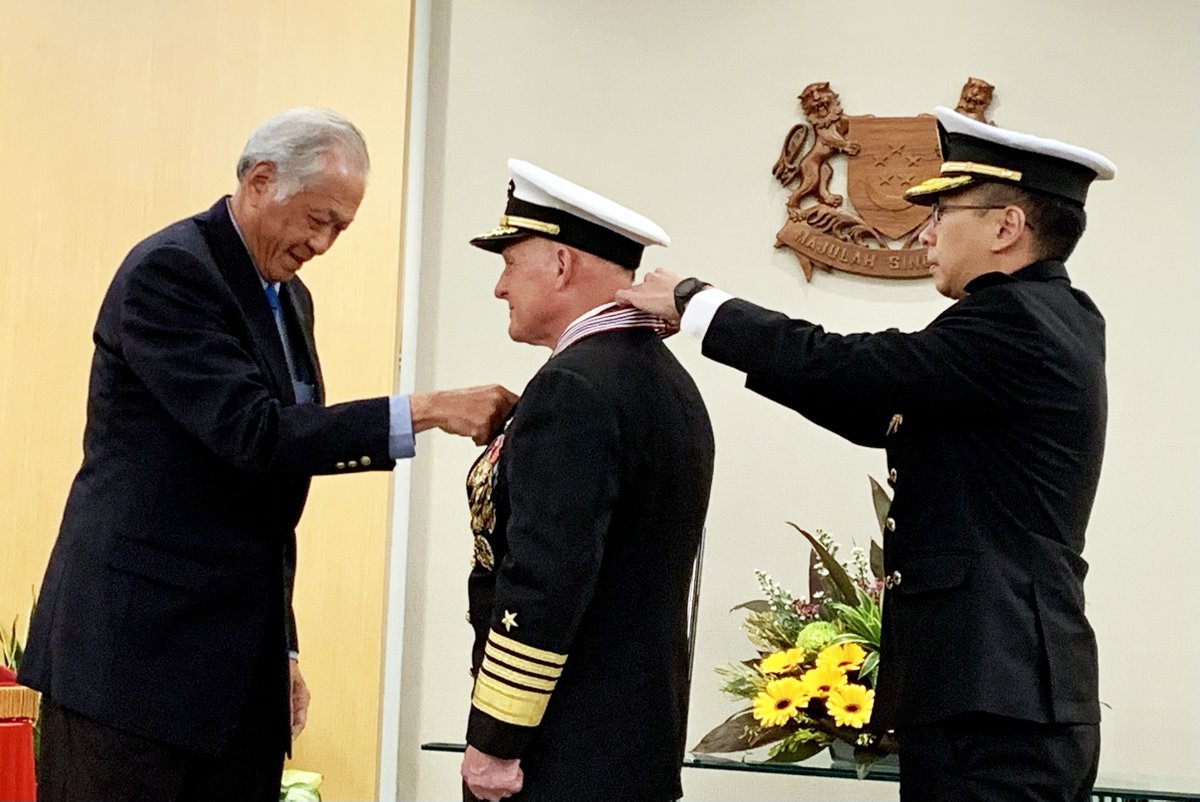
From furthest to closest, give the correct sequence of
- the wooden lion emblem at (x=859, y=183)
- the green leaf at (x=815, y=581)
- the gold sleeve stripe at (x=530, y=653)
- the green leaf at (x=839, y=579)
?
the wooden lion emblem at (x=859, y=183), the green leaf at (x=815, y=581), the green leaf at (x=839, y=579), the gold sleeve stripe at (x=530, y=653)

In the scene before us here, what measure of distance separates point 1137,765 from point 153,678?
2.42m

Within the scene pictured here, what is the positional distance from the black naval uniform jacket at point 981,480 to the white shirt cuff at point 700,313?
47 millimetres

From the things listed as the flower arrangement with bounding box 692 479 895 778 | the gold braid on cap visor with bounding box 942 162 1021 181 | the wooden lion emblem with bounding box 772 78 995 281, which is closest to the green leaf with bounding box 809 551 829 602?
the flower arrangement with bounding box 692 479 895 778

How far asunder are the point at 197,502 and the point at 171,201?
5.92ft

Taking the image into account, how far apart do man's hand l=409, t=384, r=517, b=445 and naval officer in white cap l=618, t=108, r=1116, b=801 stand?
11.2 inches

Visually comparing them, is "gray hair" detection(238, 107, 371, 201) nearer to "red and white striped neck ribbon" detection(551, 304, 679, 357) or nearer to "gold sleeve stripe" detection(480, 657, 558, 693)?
"red and white striped neck ribbon" detection(551, 304, 679, 357)

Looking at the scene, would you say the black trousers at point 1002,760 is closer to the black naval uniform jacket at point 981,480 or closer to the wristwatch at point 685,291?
the black naval uniform jacket at point 981,480

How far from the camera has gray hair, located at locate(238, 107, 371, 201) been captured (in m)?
2.10

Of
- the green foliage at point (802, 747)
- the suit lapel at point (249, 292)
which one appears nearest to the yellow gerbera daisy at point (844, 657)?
the green foliage at point (802, 747)

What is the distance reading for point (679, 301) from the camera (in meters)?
2.02

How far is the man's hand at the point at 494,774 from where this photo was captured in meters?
1.83

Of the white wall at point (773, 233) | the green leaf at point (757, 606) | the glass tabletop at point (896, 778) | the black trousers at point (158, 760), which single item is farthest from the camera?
the white wall at point (773, 233)

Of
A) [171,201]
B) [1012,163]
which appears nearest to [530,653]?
[1012,163]

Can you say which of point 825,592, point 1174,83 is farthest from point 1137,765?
point 1174,83
